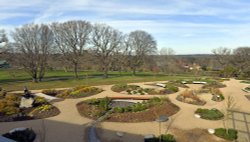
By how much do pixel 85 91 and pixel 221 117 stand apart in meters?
12.5

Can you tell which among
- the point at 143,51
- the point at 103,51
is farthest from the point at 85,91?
the point at 143,51

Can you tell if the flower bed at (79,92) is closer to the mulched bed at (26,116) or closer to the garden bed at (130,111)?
the garden bed at (130,111)

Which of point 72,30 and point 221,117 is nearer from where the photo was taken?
point 221,117

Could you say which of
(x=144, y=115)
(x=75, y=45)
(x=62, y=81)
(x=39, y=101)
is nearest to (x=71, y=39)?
(x=75, y=45)

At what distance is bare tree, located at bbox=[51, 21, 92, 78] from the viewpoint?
3956 cm

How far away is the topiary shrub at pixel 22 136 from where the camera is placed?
11.8 meters

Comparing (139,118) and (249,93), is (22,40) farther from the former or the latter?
(249,93)

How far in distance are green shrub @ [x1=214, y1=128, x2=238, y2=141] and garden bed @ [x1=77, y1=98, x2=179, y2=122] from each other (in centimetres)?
393

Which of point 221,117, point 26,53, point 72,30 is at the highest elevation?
point 72,30

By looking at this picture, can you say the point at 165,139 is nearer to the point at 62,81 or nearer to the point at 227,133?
the point at 227,133

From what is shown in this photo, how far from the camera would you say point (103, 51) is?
40.9 m

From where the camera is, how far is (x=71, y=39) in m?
39.5

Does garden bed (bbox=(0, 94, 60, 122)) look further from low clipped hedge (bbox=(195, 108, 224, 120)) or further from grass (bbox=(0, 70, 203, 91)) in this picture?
low clipped hedge (bbox=(195, 108, 224, 120))

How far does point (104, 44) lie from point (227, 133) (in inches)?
1203
